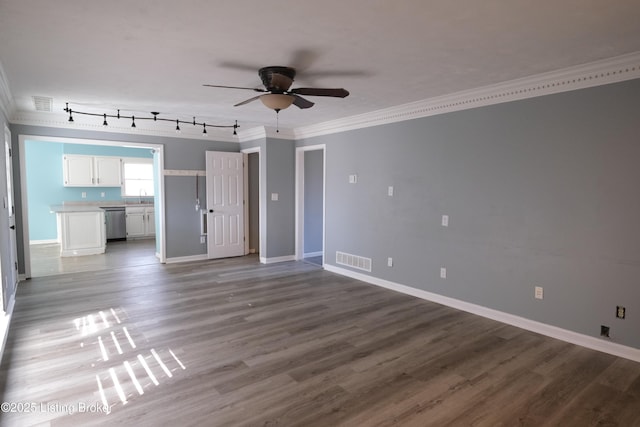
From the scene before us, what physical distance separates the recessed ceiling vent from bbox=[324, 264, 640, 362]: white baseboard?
502cm

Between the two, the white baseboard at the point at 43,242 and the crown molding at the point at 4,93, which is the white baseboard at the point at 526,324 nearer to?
the crown molding at the point at 4,93

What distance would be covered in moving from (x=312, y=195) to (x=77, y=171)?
6043mm

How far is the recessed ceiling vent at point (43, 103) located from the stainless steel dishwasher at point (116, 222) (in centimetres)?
432

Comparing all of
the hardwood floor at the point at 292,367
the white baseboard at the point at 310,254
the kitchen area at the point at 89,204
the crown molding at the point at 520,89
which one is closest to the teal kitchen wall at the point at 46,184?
the kitchen area at the point at 89,204

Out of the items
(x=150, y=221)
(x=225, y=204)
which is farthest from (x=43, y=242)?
(x=225, y=204)

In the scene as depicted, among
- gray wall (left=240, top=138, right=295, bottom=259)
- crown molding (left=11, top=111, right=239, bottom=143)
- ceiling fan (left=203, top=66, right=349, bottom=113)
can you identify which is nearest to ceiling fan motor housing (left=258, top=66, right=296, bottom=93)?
ceiling fan (left=203, top=66, right=349, bottom=113)

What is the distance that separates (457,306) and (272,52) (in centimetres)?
348

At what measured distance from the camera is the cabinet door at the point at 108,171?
352 inches

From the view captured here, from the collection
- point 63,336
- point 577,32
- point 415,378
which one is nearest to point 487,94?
point 577,32

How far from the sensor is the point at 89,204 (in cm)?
902

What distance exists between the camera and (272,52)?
286 cm

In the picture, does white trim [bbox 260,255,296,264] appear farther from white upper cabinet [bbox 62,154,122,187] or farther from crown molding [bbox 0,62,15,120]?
white upper cabinet [bbox 62,154,122,187]

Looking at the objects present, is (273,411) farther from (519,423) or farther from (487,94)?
(487,94)

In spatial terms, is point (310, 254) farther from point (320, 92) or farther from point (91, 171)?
point (91, 171)
